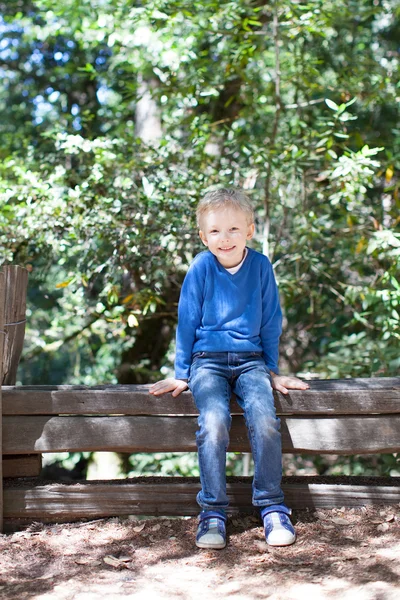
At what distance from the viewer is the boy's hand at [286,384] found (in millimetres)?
3291

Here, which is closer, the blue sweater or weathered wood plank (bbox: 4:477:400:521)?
the blue sweater

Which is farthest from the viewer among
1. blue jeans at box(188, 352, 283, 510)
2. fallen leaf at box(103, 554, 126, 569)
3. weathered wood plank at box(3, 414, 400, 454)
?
weathered wood plank at box(3, 414, 400, 454)

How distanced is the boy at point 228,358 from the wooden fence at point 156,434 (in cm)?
16

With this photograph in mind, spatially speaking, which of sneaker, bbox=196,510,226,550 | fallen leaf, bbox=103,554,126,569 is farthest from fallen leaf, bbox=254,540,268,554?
fallen leaf, bbox=103,554,126,569

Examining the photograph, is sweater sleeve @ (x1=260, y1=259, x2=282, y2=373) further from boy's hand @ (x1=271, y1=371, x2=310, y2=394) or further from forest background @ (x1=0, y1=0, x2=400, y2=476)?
forest background @ (x1=0, y1=0, x2=400, y2=476)

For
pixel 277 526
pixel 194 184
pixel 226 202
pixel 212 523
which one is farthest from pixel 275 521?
pixel 194 184

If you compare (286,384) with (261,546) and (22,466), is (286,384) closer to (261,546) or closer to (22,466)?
(261,546)

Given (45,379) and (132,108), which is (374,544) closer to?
(45,379)

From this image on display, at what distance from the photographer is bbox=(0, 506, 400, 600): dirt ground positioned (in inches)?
102

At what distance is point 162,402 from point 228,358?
0.41 metres

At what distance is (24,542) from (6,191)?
266 cm

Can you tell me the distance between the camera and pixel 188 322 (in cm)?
331

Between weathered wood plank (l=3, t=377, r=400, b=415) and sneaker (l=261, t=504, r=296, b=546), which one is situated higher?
weathered wood plank (l=3, t=377, r=400, b=415)

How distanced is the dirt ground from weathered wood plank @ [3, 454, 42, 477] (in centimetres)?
29
